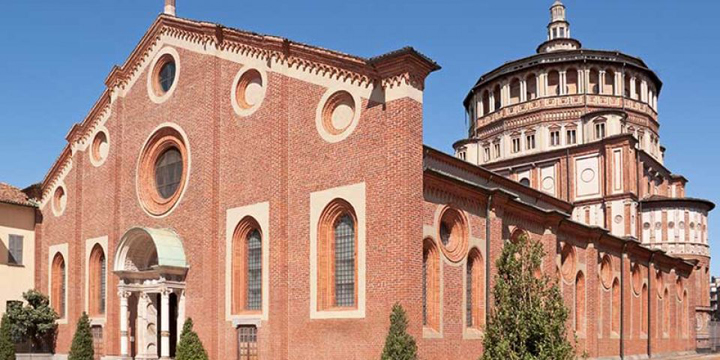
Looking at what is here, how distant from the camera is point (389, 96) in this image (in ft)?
61.8

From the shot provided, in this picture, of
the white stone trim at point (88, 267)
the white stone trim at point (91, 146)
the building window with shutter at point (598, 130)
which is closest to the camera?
the white stone trim at point (88, 267)

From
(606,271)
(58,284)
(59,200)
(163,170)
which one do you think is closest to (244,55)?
(163,170)

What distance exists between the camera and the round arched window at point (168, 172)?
2562 cm

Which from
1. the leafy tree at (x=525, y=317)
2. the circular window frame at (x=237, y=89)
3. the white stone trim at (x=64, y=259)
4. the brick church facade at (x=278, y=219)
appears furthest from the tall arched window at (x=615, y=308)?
the white stone trim at (x=64, y=259)

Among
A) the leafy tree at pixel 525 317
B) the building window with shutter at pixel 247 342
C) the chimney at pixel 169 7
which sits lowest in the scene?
the building window with shutter at pixel 247 342

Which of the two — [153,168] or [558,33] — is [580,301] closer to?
[153,168]

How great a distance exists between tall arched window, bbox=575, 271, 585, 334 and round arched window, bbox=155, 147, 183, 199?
1675 centimetres

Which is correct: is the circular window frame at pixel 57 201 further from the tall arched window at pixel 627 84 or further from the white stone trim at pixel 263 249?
the tall arched window at pixel 627 84

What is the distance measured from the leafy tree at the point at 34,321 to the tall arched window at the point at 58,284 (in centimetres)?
30

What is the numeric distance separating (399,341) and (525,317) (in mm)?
4171

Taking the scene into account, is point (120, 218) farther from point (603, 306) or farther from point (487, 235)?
point (603, 306)

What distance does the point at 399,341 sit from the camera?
57.0 feet

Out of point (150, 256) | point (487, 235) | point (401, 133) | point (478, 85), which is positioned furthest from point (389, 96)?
point (478, 85)

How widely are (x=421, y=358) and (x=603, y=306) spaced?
16947mm
